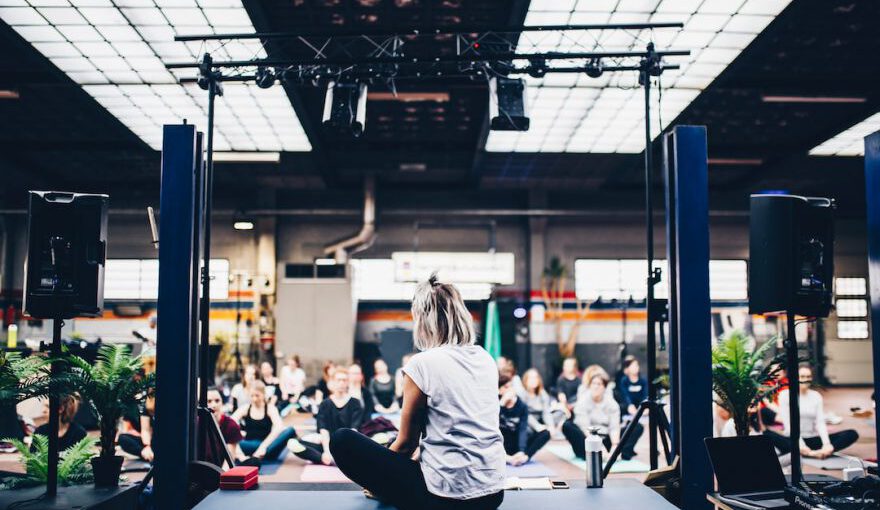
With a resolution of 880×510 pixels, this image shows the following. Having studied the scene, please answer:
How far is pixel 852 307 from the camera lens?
14.2m

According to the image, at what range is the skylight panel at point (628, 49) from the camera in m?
6.06

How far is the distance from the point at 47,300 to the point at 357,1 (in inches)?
162

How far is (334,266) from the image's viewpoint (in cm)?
1256

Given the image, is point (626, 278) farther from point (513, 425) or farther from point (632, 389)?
point (513, 425)

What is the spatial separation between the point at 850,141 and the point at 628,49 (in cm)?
600

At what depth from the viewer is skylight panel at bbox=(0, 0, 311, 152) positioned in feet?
20.0

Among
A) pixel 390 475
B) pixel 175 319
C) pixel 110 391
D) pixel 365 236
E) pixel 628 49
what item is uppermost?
pixel 628 49

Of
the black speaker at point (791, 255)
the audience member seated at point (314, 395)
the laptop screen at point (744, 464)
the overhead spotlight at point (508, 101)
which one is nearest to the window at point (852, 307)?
the audience member seated at point (314, 395)

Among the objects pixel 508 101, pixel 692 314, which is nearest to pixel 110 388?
pixel 692 314

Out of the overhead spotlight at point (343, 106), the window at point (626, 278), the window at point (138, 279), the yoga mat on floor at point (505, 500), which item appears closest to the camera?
the yoga mat on floor at point (505, 500)

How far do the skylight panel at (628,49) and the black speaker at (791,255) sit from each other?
1532 mm

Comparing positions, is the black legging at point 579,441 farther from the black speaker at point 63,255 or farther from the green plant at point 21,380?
the green plant at point 21,380

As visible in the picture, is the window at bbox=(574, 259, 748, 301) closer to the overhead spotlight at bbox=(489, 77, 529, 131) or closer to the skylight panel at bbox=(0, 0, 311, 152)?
the skylight panel at bbox=(0, 0, 311, 152)

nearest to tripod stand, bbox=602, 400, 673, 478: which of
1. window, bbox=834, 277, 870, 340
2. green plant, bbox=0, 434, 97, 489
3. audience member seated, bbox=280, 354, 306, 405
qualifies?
green plant, bbox=0, 434, 97, 489
